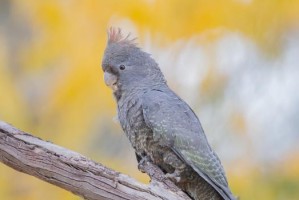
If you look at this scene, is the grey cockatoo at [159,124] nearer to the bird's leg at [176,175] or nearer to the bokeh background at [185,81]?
the bird's leg at [176,175]

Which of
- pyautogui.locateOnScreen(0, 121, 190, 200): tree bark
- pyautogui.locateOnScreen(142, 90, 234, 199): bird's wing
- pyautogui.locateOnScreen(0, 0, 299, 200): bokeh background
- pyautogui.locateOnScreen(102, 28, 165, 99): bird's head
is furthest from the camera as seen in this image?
pyautogui.locateOnScreen(0, 0, 299, 200): bokeh background

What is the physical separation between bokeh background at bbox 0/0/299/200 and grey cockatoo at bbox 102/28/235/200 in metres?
0.64

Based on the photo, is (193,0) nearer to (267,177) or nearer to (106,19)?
(106,19)

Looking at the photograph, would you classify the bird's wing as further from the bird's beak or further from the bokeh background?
the bokeh background

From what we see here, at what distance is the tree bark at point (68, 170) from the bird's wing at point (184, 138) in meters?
0.18

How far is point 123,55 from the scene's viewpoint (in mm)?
2268

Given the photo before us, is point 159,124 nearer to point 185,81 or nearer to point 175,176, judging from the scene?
point 175,176

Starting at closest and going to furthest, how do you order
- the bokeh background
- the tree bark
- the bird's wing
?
the tree bark → the bird's wing → the bokeh background

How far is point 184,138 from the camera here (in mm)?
2090

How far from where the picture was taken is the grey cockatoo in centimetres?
208

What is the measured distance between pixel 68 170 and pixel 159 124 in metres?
0.38

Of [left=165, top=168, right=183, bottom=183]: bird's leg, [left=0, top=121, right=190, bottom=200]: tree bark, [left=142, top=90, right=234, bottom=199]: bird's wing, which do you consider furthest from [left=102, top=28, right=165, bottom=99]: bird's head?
[left=0, top=121, right=190, bottom=200]: tree bark

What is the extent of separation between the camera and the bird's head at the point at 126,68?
88.9 inches

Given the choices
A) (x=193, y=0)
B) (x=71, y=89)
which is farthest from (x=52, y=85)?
(x=193, y=0)
